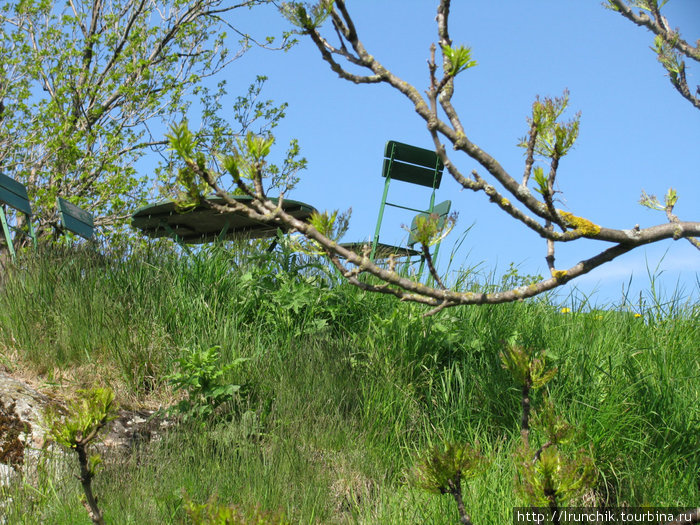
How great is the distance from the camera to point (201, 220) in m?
Result: 6.38

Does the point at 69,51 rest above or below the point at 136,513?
above

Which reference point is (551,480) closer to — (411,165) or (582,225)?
(582,225)

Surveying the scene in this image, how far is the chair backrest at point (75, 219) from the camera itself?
6090 mm

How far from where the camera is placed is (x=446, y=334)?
3809 millimetres

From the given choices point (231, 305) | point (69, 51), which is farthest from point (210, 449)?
point (69, 51)

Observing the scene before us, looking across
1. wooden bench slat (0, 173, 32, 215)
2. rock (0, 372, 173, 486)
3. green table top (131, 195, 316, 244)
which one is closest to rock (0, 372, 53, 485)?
rock (0, 372, 173, 486)

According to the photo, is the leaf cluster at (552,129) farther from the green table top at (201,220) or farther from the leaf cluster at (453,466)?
the green table top at (201,220)

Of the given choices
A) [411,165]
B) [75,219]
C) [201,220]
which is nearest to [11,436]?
[201,220]

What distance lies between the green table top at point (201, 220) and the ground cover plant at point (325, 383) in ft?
3.53

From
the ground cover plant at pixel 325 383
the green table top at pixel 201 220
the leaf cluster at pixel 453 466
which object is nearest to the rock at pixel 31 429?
the ground cover plant at pixel 325 383

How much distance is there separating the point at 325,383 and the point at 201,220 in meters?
3.22

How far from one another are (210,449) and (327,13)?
224 centimetres

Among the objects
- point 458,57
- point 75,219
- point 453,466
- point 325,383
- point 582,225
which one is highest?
point 75,219

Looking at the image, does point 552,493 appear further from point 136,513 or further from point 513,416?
point 513,416
